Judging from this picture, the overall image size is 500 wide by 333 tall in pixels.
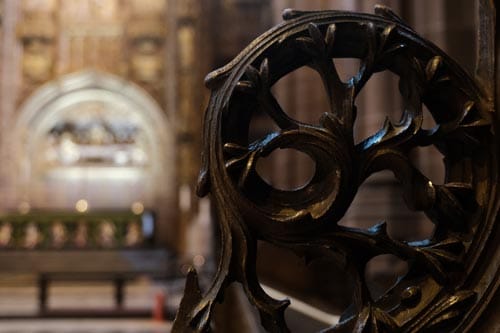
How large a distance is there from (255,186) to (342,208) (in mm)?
113

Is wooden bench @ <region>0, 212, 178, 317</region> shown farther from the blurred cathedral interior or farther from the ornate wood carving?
the ornate wood carving

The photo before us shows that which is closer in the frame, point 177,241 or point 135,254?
point 135,254

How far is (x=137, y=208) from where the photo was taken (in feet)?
41.6

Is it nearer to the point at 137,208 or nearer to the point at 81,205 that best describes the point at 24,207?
the point at 81,205

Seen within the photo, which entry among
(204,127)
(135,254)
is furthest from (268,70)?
(135,254)

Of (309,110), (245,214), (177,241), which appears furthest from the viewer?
(177,241)

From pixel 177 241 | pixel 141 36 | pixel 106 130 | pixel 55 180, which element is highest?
pixel 141 36

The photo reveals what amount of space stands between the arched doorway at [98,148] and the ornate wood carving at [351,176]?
12.1m

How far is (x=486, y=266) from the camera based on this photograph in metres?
0.69

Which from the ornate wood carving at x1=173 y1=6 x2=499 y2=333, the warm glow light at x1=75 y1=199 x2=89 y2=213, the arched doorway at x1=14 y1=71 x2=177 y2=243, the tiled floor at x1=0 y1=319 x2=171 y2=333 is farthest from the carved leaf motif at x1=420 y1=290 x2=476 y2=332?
the warm glow light at x1=75 y1=199 x2=89 y2=213

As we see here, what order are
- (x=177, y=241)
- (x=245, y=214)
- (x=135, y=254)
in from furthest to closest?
(x=177, y=241) → (x=135, y=254) → (x=245, y=214)

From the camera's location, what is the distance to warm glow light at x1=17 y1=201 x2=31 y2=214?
12.2m

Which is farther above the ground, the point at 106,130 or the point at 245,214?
the point at 245,214

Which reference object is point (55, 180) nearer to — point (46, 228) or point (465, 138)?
point (46, 228)
